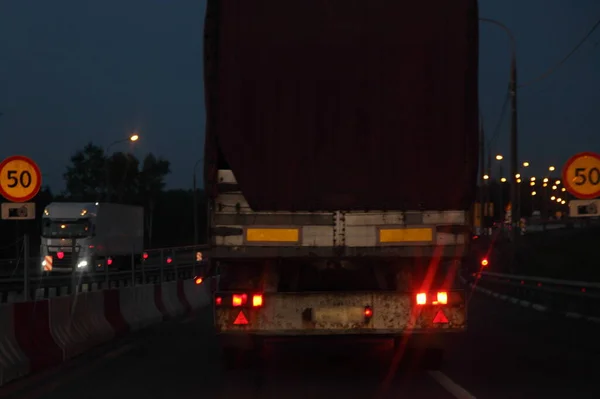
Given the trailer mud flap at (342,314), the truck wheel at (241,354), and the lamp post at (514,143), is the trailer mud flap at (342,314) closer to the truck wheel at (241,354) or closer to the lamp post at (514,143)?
the truck wheel at (241,354)

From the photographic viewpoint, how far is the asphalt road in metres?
9.78

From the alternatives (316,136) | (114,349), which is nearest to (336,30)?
(316,136)

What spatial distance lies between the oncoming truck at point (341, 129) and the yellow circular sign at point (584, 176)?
6.05 metres

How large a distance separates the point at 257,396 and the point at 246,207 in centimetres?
195

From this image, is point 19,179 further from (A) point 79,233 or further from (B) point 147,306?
(A) point 79,233

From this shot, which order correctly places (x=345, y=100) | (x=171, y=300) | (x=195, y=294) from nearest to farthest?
(x=345, y=100) < (x=171, y=300) < (x=195, y=294)

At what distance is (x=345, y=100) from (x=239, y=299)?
2.50 metres

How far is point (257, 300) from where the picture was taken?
1036 cm

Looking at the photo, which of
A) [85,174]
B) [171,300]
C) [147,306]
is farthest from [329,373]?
[85,174]

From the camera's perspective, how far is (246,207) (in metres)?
9.81

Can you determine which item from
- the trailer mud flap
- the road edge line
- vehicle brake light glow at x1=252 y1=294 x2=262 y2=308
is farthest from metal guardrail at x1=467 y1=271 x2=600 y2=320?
vehicle brake light glow at x1=252 y1=294 x2=262 y2=308

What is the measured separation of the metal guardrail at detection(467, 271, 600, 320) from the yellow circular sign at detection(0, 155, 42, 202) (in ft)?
35.5

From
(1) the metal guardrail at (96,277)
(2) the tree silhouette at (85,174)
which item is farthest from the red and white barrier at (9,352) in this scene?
(2) the tree silhouette at (85,174)

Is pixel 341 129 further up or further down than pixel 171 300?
further up
